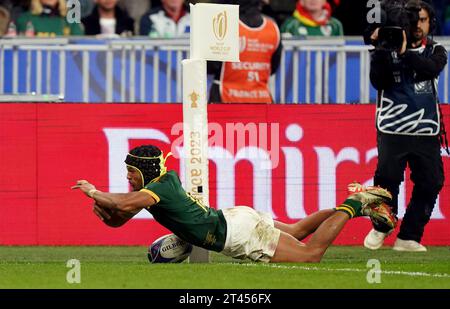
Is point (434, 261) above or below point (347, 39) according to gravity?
below

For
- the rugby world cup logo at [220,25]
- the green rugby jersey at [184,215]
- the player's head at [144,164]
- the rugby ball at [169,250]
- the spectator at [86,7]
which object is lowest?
the rugby ball at [169,250]

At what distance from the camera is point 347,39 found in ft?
68.6

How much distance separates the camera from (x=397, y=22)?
55.3 ft

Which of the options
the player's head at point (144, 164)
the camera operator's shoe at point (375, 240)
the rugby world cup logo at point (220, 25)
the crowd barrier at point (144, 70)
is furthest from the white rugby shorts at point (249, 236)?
the crowd barrier at point (144, 70)

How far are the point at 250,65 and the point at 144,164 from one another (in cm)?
537

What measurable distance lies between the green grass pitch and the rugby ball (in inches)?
10.0

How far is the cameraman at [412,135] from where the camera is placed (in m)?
17.2

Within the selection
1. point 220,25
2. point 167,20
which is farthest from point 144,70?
point 220,25

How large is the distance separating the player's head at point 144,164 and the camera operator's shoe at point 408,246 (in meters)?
3.86

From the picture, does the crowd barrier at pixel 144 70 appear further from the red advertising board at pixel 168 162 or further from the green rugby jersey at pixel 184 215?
the green rugby jersey at pixel 184 215

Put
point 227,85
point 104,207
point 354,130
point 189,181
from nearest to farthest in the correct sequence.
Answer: point 104,207
point 189,181
point 354,130
point 227,85
